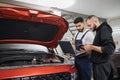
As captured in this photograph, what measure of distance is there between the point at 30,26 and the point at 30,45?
31cm

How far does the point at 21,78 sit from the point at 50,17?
96 centimetres

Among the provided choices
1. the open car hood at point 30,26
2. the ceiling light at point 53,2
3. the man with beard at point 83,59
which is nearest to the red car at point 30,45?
the open car hood at point 30,26

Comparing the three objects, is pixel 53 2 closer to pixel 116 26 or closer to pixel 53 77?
pixel 53 77

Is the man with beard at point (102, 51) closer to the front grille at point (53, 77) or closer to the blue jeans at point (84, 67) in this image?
the blue jeans at point (84, 67)

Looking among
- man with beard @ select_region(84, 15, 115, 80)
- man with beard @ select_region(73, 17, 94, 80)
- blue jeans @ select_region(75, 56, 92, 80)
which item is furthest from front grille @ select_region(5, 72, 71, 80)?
blue jeans @ select_region(75, 56, 92, 80)

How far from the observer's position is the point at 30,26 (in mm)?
2420

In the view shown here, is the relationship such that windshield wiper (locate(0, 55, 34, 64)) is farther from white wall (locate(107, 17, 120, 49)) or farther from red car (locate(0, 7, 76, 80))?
white wall (locate(107, 17, 120, 49))

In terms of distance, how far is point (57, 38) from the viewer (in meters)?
2.71

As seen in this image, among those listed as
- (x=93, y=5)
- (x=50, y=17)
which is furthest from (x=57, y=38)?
(x=93, y=5)

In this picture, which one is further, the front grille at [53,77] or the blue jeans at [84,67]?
the blue jeans at [84,67]

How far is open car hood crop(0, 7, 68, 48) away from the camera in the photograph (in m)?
2.12

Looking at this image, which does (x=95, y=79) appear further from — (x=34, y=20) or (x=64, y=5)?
(x=64, y=5)

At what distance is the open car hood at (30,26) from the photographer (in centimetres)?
212

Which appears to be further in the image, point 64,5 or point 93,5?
point 93,5
